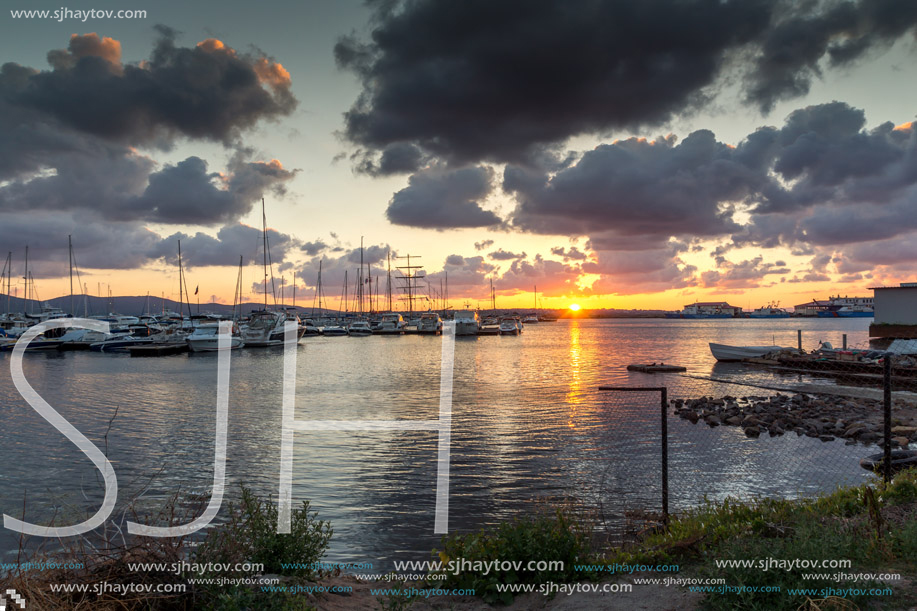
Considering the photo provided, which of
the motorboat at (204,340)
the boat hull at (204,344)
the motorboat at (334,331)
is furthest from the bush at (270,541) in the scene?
the motorboat at (334,331)

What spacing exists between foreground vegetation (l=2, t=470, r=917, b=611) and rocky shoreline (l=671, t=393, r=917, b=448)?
1114 centimetres

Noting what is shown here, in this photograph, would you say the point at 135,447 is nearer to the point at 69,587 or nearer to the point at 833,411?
the point at 69,587

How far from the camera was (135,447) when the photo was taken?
18.1 m

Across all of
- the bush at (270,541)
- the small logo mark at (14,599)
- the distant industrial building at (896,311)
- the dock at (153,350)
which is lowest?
the dock at (153,350)

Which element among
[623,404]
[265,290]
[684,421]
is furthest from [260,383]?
[265,290]

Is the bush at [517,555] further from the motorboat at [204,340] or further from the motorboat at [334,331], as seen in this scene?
the motorboat at [334,331]

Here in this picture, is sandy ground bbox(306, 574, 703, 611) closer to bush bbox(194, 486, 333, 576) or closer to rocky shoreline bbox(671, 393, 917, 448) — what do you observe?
bush bbox(194, 486, 333, 576)

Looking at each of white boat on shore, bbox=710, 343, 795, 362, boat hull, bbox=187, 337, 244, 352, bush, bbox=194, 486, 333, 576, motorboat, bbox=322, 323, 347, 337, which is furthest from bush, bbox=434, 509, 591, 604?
motorboat, bbox=322, 323, 347, 337

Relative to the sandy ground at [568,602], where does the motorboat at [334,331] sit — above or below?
below

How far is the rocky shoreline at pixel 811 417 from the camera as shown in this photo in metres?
18.2

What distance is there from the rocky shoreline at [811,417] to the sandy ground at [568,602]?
1372cm

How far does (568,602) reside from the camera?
5.88 metres

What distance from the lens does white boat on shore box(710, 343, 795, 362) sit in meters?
46.8

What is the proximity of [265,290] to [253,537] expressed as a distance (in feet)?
285
